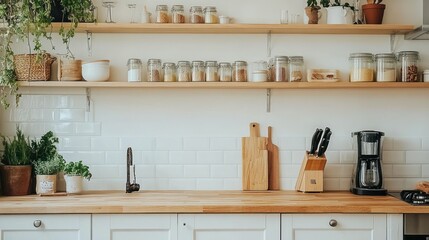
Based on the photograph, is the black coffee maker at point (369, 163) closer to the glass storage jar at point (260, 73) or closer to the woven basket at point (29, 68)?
the glass storage jar at point (260, 73)

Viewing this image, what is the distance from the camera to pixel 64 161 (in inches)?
152

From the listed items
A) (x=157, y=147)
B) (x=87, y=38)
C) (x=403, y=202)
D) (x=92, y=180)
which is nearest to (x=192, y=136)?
(x=157, y=147)

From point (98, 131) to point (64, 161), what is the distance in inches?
13.5

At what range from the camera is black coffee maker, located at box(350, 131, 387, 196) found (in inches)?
151

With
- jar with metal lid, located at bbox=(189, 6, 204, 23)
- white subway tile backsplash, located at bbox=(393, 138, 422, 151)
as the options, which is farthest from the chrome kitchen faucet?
white subway tile backsplash, located at bbox=(393, 138, 422, 151)

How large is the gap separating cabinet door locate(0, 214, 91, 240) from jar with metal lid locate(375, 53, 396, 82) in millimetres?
2126

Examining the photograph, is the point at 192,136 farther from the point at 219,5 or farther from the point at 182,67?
the point at 219,5

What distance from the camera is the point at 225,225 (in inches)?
133

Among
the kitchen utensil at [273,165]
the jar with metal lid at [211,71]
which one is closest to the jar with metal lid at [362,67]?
the kitchen utensil at [273,165]

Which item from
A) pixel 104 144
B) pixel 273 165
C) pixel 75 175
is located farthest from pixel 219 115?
pixel 75 175

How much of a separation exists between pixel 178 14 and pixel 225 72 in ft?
1.67

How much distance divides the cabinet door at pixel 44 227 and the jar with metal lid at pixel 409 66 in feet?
7.51

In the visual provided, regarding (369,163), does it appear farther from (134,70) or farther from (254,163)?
(134,70)

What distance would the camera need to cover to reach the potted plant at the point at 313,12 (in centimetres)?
391
